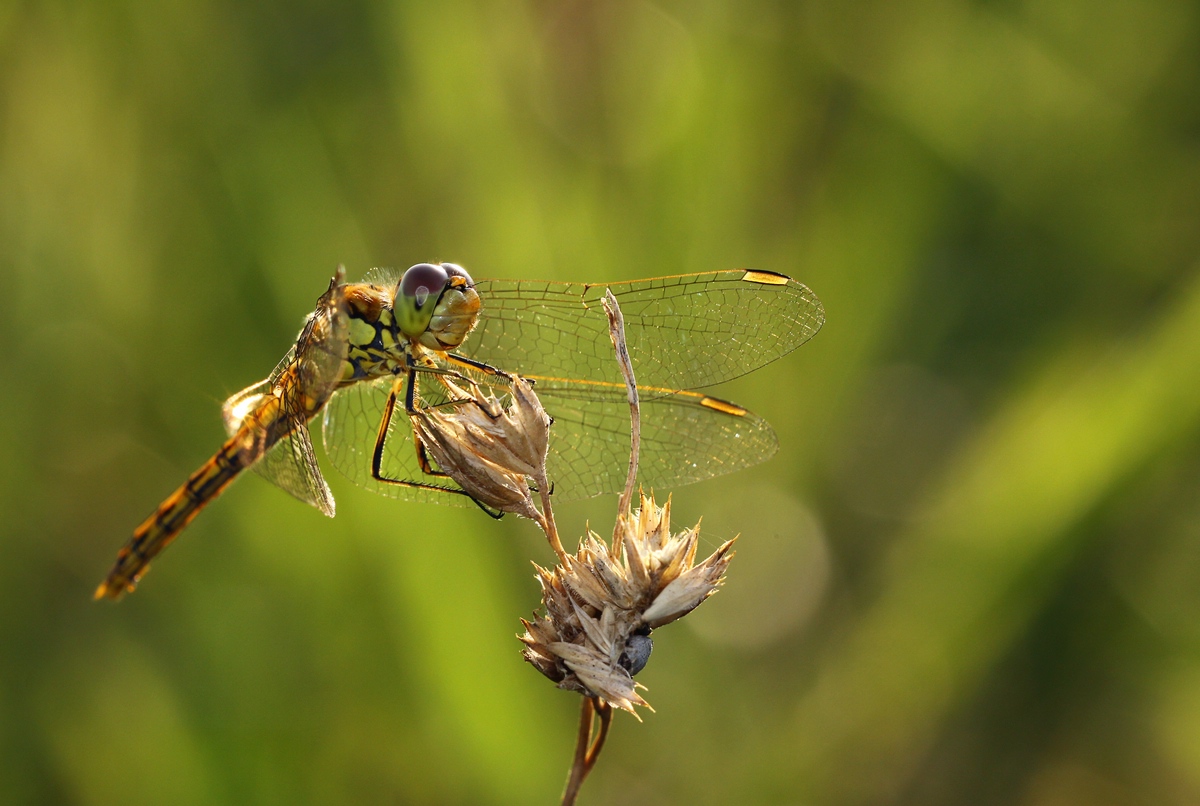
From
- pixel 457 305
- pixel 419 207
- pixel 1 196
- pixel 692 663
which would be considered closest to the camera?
pixel 457 305

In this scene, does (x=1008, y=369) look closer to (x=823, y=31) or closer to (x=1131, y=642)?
(x=1131, y=642)

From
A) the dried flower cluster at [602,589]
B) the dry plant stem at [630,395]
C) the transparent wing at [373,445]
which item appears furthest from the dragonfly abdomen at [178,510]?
the dry plant stem at [630,395]

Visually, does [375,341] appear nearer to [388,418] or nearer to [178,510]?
[388,418]

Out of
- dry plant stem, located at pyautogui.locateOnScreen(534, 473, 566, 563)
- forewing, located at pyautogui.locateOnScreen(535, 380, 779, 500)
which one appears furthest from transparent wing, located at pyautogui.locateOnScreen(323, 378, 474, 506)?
dry plant stem, located at pyautogui.locateOnScreen(534, 473, 566, 563)

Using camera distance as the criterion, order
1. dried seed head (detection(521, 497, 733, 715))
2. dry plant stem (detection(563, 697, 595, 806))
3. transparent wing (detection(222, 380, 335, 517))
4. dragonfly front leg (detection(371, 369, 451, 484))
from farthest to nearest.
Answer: dragonfly front leg (detection(371, 369, 451, 484)) → transparent wing (detection(222, 380, 335, 517)) → dried seed head (detection(521, 497, 733, 715)) → dry plant stem (detection(563, 697, 595, 806))

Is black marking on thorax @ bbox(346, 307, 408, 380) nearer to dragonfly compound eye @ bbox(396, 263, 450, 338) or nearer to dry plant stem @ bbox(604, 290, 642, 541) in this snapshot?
dragonfly compound eye @ bbox(396, 263, 450, 338)

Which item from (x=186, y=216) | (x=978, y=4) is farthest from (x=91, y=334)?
(x=978, y=4)

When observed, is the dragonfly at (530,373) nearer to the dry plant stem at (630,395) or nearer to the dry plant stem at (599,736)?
the dry plant stem at (630,395)
